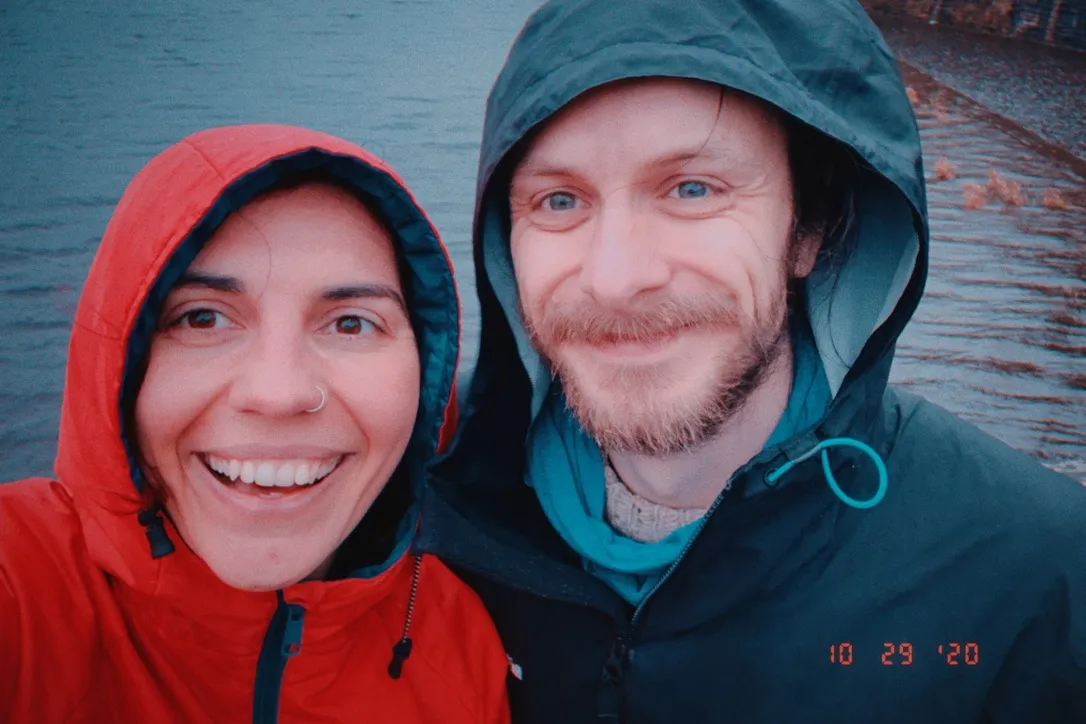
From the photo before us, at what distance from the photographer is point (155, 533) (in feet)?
5.43

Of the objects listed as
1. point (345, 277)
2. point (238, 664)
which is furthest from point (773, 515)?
point (238, 664)

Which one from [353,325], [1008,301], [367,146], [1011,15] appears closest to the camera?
[353,325]

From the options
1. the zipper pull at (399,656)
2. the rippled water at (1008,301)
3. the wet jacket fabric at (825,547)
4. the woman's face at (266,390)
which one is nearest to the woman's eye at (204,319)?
the woman's face at (266,390)

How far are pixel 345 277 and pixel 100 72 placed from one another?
51.5 feet

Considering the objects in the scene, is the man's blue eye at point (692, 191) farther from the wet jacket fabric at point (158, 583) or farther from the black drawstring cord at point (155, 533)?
the black drawstring cord at point (155, 533)

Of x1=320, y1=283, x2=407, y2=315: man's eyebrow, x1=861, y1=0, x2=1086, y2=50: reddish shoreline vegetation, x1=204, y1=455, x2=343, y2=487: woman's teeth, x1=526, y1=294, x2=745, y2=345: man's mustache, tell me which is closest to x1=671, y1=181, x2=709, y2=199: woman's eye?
x1=526, y1=294, x2=745, y2=345: man's mustache

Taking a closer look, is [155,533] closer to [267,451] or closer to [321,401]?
[267,451]

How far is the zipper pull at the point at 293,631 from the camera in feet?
5.79

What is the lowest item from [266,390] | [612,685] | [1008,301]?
[1008,301]

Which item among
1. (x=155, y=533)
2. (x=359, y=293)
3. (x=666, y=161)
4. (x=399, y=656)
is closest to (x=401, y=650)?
(x=399, y=656)

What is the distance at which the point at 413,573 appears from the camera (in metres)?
2.13

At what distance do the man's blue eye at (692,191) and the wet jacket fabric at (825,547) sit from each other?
192 millimetres

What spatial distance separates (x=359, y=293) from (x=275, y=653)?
861 mm

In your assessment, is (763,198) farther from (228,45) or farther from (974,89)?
(228,45)
